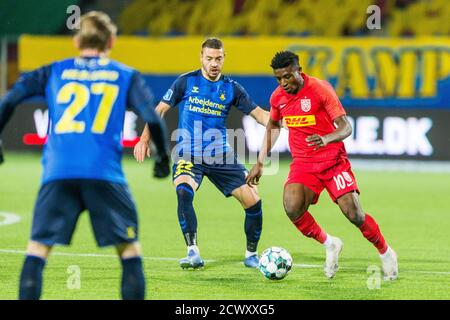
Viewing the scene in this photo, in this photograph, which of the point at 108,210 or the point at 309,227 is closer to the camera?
the point at 108,210

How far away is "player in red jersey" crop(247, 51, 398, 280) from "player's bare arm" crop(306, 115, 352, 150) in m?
0.03

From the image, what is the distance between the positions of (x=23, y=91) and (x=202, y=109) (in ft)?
12.0

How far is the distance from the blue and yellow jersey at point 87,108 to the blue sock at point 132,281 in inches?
19.2

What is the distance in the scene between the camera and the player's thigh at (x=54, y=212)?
610 centimetres

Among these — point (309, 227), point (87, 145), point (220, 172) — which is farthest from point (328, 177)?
point (87, 145)

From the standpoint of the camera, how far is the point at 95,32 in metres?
6.08

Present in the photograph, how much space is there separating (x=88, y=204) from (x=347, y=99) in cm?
1598

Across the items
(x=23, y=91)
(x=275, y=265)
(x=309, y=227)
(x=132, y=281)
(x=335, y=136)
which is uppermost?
(x=335, y=136)

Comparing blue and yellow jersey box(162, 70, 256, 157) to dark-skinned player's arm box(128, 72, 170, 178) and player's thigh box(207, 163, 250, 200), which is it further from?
dark-skinned player's arm box(128, 72, 170, 178)

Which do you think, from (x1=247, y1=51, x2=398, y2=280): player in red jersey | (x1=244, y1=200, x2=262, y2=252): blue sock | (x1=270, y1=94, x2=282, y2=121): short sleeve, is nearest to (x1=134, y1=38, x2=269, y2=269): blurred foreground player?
(x1=244, y1=200, x2=262, y2=252): blue sock

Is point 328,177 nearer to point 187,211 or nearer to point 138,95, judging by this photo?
point 187,211
